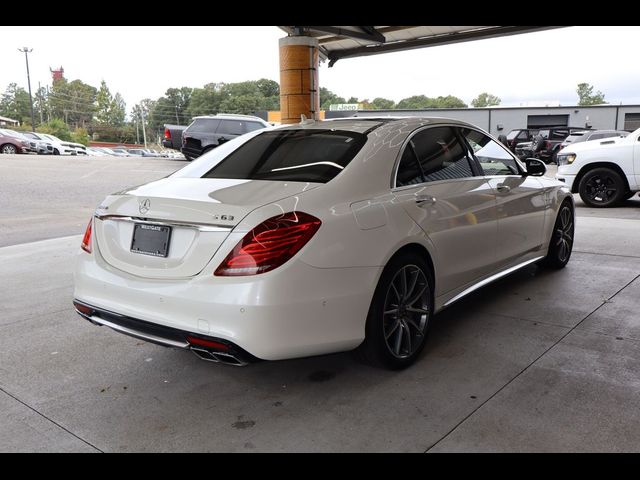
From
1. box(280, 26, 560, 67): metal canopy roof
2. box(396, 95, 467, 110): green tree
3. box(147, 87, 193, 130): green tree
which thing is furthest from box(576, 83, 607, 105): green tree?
box(280, 26, 560, 67): metal canopy roof

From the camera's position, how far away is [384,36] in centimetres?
1255

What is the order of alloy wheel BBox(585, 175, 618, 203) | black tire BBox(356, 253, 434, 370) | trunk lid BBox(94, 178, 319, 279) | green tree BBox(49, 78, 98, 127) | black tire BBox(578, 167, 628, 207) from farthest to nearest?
1. green tree BBox(49, 78, 98, 127)
2. alloy wheel BBox(585, 175, 618, 203)
3. black tire BBox(578, 167, 628, 207)
4. black tire BBox(356, 253, 434, 370)
5. trunk lid BBox(94, 178, 319, 279)

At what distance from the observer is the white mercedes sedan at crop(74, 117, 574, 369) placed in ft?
8.78

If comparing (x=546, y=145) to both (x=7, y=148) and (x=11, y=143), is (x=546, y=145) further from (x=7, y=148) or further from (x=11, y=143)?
(x=7, y=148)

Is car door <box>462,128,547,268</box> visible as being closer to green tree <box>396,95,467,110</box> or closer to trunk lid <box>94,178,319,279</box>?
trunk lid <box>94,178,319,279</box>

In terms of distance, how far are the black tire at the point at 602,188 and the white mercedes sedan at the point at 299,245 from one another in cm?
730

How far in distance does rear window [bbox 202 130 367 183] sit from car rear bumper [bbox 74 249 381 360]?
2.10 feet

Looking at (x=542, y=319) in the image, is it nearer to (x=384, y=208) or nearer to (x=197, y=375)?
(x=384, y=208)

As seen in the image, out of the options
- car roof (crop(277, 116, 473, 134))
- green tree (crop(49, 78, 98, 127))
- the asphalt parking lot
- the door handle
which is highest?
green tree (crop(49, 78, 98, 127))

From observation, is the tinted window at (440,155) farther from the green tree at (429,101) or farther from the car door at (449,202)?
the green tree at (429,101)

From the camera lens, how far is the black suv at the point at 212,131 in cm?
1694

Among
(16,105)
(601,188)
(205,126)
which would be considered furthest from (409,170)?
(16,105)

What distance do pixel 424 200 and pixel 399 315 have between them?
2.45 feet

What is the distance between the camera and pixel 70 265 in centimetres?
627
